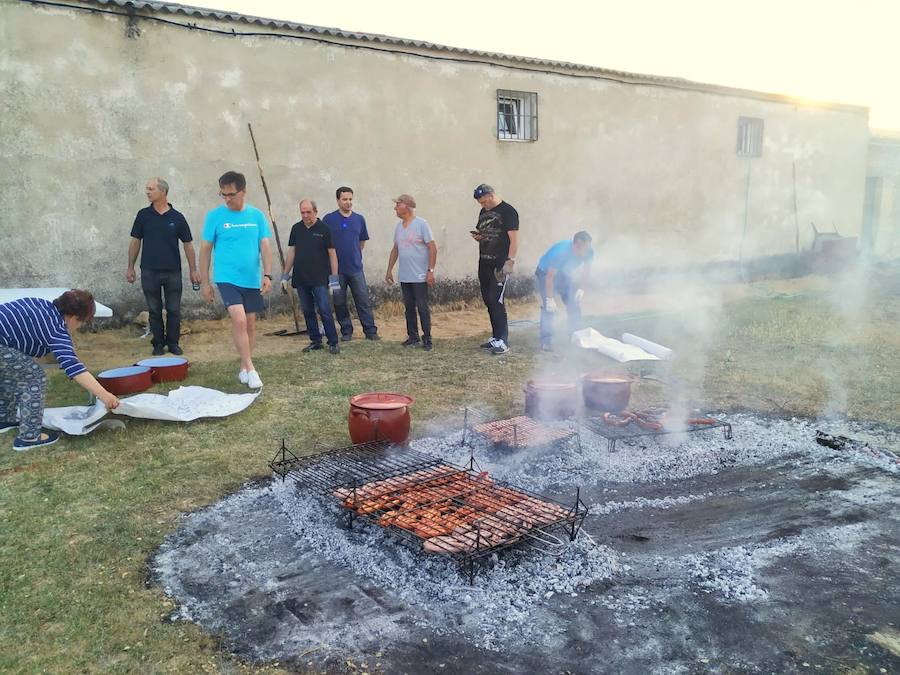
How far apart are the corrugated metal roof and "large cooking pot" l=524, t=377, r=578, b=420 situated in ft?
25.3

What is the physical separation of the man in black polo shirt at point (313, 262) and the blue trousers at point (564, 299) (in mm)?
2711

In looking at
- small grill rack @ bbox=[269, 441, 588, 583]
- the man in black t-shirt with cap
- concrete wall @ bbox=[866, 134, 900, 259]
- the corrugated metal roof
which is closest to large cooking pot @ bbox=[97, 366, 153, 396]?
small grill rack @ bbox=[269, 441, 588, 583]

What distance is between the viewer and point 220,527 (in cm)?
382

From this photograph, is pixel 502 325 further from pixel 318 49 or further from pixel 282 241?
pixel 318 49

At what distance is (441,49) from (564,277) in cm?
555

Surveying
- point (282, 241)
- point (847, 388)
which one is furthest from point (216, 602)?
point (282, 241)

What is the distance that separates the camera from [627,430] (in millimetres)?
5168

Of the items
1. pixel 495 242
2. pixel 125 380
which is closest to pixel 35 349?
pixel 125 380

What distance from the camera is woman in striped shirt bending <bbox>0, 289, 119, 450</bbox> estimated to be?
471 centimetres

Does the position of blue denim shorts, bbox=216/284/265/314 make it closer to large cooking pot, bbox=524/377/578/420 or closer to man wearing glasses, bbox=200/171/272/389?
man wearing glasses, bbox=200/171/272/389

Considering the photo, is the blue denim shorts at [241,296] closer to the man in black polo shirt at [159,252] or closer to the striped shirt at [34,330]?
the man in black polo shirt at [159,252]

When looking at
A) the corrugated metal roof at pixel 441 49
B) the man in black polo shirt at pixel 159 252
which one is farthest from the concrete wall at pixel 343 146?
the man in black polo shirt at pixel 159 252

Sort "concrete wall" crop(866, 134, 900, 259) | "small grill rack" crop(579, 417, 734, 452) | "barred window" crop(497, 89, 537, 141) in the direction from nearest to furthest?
"small grill rack" crop(579, 417, 734, 452) < "barred window" crop(497, 89, 537, 141) < "concrete wall" crop(866, 134, 900, 259)

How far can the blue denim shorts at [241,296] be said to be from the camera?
20.9ft
